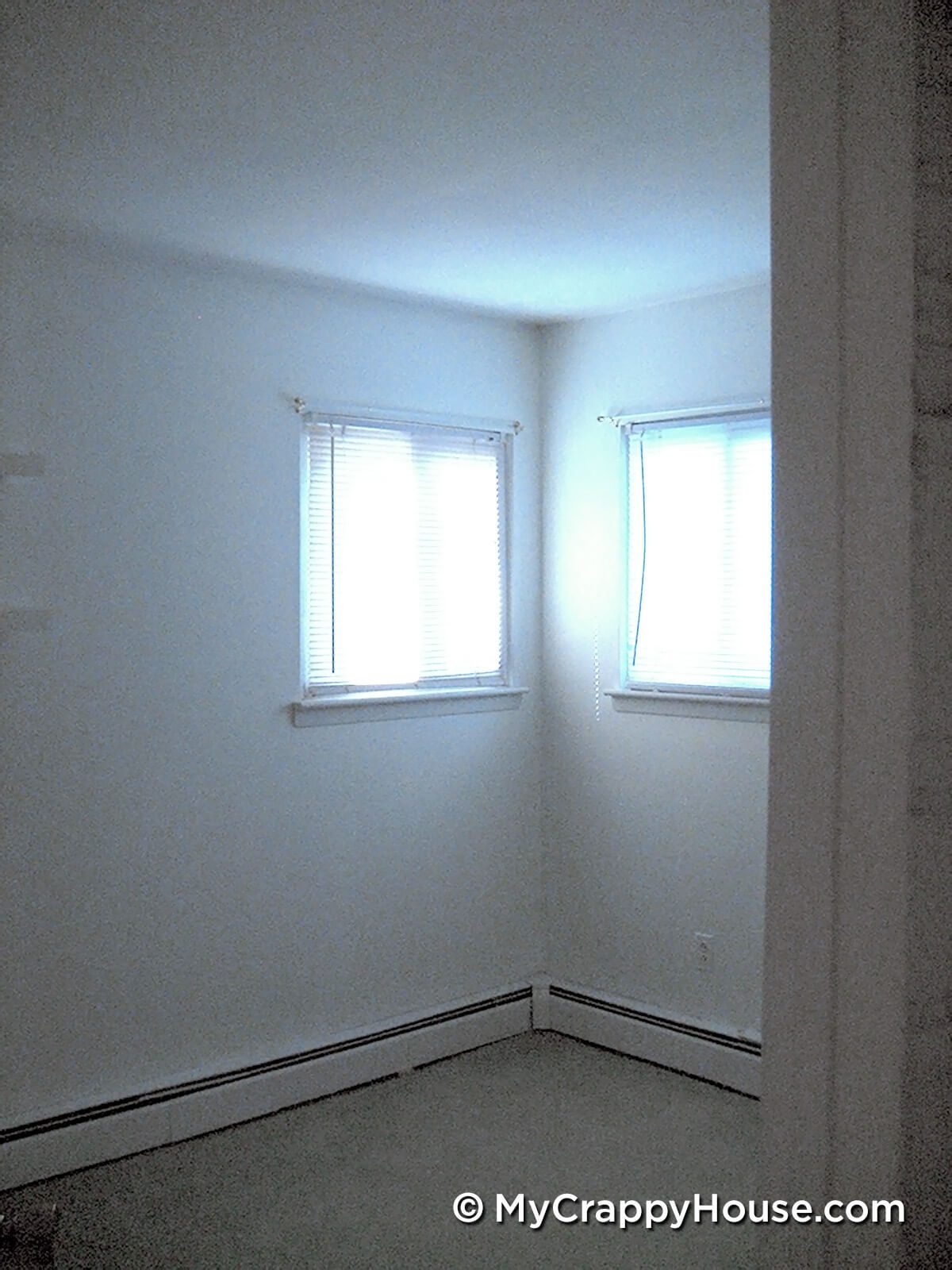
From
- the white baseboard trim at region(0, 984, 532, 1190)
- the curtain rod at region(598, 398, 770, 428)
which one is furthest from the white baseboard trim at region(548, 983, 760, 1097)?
the curtain rod at region(598, 398, 770, 428)

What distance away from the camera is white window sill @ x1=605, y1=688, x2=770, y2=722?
429cm

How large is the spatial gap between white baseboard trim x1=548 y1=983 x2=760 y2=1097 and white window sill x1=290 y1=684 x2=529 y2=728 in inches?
44.7

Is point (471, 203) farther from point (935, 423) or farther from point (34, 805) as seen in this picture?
point (935, 423)

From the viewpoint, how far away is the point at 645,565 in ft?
15.2

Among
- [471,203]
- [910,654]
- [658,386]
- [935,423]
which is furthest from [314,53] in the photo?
[658,386]

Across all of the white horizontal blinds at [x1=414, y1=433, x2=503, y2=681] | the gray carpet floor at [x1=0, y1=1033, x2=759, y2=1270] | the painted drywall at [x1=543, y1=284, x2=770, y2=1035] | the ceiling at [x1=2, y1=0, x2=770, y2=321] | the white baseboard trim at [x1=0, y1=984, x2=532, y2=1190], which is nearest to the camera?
the ceiling at [x1=2, y1=0, x2=770, y2=321]

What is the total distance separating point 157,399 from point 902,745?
→ 314cm

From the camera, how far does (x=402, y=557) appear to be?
4.50 metres

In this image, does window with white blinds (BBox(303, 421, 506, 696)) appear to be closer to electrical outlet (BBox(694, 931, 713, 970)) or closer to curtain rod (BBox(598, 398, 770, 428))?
curtain rod (BBox(598, 398, 770, 428))

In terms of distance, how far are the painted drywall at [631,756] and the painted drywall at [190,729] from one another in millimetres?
408

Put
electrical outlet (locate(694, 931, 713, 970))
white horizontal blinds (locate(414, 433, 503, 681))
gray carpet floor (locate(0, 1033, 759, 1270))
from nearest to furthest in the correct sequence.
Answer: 1. gray carpet floor (locate(0, 1033, 759, 1270))
2. electrical outlet (locate(694, 931, 713, 970))
3. white horizontal blinds (locate(414, 433, 503, 681))

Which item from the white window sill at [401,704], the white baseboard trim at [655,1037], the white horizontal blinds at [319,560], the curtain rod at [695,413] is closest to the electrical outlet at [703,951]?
the white baseboard trim at [655,1037]

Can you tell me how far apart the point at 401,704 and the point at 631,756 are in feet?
2.88

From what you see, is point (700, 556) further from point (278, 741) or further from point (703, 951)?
point (278, 741)
